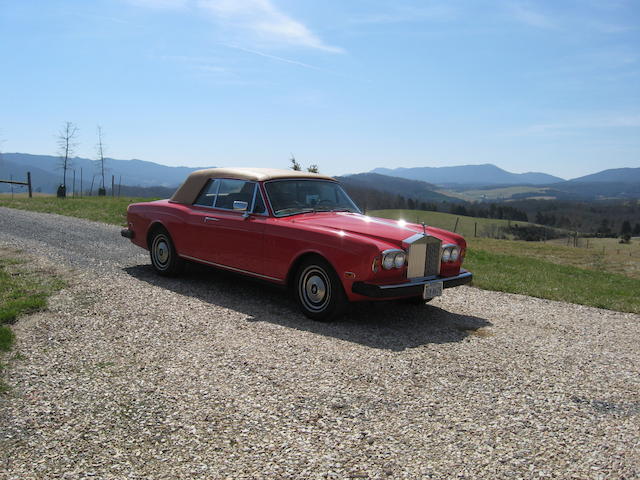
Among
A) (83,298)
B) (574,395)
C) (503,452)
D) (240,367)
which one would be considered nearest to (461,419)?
(503,452)

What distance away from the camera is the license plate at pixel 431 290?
6.15 meters

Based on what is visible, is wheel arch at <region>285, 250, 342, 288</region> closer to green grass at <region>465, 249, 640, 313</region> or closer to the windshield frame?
the windshield frame

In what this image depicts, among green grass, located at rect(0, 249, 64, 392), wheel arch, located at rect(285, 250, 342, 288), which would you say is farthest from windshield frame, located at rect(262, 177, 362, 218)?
green grass, located at rect(0, 249, 64, 392)

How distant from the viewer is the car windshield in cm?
703

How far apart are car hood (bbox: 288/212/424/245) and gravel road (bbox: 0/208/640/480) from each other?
110 centimetres

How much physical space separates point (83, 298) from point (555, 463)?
19.2 feet

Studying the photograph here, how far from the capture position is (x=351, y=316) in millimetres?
6629

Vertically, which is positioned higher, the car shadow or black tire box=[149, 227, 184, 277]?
black tire box=[149, 227, 184, 277]

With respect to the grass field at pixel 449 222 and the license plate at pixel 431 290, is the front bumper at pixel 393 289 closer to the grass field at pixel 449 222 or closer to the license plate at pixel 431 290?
the license plate at pixel 431 290

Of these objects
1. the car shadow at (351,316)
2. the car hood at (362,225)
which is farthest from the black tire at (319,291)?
the car hood at (362,225)

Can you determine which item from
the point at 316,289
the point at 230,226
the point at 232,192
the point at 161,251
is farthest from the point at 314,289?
the point at 161,251

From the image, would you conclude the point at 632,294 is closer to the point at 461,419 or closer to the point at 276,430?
the point at 461,419

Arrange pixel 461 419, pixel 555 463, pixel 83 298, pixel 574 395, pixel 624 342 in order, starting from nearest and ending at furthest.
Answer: pixel 555 463
pixel 461 419
pixel 574 395
pixel 624 342
pixel 83 298

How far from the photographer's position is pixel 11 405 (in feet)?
12.7
